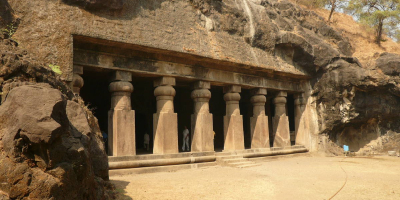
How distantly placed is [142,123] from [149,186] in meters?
7.90

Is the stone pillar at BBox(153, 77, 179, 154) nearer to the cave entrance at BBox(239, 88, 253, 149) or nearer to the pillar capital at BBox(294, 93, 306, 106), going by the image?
the cave entrance at BBox(239, 88, 253, 149)

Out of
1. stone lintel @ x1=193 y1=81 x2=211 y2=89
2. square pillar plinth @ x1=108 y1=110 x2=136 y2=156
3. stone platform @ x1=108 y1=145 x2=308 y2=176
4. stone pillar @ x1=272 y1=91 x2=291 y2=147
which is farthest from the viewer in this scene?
stone pillar @ x1=272 y1=91 x2=291 y2=147

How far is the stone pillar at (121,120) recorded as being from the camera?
9109 mm

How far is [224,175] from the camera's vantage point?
849cm

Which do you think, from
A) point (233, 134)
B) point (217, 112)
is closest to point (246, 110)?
point (217, 112)

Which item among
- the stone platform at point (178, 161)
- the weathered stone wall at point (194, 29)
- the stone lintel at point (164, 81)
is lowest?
the stone platform at point (178, 161)

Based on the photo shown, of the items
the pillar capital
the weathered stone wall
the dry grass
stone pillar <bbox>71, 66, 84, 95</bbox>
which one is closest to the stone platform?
stone pillar <bbox>71, 66, 84, 95</bbox>

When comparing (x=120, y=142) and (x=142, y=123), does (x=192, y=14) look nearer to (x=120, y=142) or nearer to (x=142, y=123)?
(x=120, y=142)

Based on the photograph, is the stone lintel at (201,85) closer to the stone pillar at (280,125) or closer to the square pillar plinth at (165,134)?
Answer: the square pillar plinth at (165,134)

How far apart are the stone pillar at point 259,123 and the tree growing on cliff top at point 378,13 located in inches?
345

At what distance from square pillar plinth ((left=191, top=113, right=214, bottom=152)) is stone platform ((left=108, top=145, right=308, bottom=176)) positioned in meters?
0.31

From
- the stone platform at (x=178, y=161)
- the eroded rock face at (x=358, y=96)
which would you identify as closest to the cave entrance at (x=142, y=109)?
the stone platform at (x=178, y=161)

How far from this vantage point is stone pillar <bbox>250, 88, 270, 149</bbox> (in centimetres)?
1289

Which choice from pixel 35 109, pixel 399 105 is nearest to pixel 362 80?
pixel 399 105
